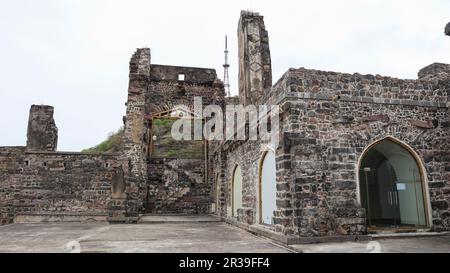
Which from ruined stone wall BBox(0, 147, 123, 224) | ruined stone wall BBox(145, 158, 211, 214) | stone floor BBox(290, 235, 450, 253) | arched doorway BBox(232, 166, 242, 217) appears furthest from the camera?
ruined stone wall BBox(145, 158, 211, 214)

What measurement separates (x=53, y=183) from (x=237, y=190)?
849 centimetres

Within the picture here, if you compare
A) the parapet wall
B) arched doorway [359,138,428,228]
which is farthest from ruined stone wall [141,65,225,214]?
the parapet wall

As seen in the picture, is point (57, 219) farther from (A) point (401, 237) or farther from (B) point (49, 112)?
(A) point (401, 237)

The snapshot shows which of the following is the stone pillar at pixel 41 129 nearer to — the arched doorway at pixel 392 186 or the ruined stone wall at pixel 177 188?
the ruined stone wall at pixel 177 188

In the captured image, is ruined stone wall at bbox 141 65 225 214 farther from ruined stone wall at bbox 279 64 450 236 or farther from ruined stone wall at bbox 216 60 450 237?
ruined stone wall at bbox 279 64 450 236

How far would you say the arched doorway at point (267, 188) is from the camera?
8.25 m

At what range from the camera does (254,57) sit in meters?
Result: 11.3

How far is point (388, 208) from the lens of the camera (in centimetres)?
928

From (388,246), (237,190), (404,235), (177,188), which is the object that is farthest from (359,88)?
(177,188)

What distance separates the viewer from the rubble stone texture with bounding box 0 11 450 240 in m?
7.19

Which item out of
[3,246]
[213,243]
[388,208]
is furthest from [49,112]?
[388,208]

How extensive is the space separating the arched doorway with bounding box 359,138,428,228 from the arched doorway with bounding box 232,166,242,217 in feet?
13.5

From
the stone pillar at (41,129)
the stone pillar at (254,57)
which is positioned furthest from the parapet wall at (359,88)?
the stone pillar at (41,129)

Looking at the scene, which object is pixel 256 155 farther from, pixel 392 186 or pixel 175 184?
pixel 175 184
